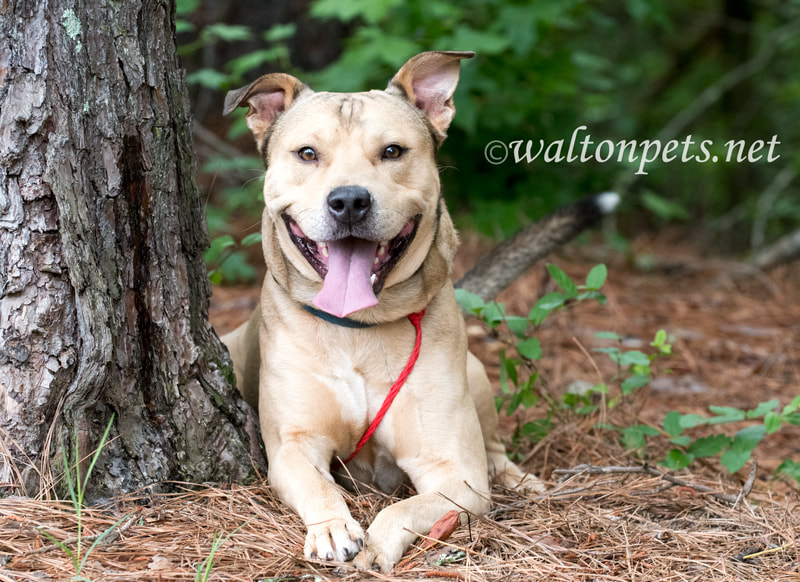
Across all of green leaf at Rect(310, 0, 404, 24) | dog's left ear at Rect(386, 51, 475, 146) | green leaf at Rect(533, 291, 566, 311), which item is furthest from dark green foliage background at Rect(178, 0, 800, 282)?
green leaf at Rect(533, 291, 566, 311)

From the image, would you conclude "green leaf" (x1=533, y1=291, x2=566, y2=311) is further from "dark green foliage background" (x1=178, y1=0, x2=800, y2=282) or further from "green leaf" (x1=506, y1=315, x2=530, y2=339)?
"dark green foliage background" (x1=178, y1=0, x2=800, y2=282)

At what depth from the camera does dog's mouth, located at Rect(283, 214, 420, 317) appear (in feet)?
10.0

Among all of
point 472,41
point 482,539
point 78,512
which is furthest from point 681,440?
point 472,41

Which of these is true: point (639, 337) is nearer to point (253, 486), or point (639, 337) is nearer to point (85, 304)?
point (253, 486)

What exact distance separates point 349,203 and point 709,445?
2.20m

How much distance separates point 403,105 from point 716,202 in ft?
32.6

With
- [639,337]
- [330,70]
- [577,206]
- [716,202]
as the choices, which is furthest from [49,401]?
[716,202]

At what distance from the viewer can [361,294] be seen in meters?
3.04

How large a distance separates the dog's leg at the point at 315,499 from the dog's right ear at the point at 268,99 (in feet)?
4.53

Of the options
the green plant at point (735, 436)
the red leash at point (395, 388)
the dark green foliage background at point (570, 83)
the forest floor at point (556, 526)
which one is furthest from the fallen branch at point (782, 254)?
the red leash at point (395, 388)

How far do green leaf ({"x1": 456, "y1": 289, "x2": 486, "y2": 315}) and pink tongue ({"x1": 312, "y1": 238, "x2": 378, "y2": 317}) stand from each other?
993 millimetres

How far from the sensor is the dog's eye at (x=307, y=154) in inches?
127

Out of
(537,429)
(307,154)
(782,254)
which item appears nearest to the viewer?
(307,154)

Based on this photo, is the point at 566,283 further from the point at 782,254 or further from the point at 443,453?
the point at 782,254
